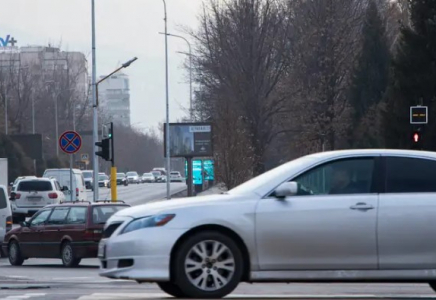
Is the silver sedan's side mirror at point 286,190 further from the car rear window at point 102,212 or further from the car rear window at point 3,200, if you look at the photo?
the car rear window at point 3,200

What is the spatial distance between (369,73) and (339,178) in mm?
42892

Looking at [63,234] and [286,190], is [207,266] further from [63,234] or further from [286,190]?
[63,234]

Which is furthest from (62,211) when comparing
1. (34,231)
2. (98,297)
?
(98,297)

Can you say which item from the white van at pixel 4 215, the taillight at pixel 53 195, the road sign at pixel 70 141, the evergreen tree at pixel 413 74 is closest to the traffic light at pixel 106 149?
the road sign at pixel 70 141

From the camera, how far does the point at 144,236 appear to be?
11547mm

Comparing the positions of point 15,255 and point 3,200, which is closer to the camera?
point 15,255

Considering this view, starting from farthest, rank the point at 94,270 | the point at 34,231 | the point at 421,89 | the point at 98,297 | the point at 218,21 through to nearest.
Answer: the point at 218,21
the point at 421,89
the point at 34,231
the point at 94,270
the point at 98,297

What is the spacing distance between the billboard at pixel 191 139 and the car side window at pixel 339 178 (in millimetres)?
39936

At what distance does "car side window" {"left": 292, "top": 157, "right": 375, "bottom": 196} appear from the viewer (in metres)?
11.8

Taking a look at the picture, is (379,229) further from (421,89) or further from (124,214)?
(421,89)

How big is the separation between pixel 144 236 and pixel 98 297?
1.19 metres

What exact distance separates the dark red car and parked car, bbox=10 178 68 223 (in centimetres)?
1819

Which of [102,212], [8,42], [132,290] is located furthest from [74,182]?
[8,42]

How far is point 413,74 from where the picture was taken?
4106 cm
